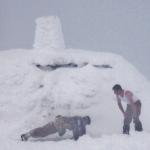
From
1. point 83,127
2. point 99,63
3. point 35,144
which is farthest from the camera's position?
point 99,63

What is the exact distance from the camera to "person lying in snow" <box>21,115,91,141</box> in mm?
7703

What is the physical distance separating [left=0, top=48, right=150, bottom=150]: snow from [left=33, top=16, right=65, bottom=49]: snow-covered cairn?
1.02 ft

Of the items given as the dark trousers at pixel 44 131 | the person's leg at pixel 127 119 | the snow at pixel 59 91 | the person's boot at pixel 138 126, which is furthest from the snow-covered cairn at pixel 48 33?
the person's boot at pixel 138 126

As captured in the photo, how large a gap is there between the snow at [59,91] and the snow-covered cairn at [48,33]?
312 mm

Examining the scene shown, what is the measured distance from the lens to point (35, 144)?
720cm

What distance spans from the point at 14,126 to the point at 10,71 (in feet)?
6.81

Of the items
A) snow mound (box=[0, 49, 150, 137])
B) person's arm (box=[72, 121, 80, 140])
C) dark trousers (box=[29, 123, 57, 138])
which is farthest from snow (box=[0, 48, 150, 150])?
person's arm (box=[72, 121, 80, 140])

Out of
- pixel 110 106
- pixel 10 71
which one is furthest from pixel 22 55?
pixel 110 106

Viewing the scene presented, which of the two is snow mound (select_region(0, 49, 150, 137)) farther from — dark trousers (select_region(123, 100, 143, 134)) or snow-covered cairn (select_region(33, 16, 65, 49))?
dark trousers (select_region(123, 100, 143, 134))

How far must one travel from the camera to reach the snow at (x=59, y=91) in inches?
360

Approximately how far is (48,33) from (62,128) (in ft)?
14.4

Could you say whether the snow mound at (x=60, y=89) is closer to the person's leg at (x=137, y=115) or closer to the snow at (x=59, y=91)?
the snow at (x=59, y=91)

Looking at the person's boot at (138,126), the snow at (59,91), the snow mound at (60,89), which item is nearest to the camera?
the person's boot at (138,126)

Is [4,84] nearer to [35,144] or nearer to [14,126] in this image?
[14,126]
